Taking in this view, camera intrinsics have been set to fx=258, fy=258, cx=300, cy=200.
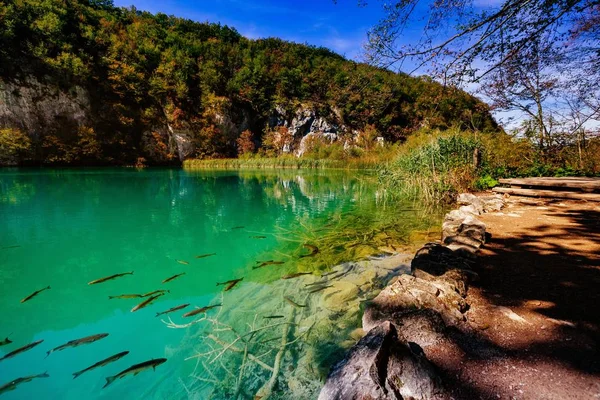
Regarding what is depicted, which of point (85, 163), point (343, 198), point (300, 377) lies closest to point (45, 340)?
point (300, 377)

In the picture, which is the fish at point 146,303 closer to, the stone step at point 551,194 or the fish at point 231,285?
the fish at point 231,285

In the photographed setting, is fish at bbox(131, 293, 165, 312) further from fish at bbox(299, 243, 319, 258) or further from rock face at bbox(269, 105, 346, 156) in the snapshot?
rock face at bbox(269, 105, 346, 156)

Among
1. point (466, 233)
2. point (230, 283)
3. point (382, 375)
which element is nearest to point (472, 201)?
point (466, 233)

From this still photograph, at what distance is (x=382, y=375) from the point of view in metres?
0.97

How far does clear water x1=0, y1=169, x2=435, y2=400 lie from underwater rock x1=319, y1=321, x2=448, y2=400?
862 millimetres

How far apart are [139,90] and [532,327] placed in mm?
31290

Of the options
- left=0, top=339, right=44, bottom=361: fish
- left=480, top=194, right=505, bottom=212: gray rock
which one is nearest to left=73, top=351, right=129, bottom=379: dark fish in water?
left=0, top=339, right=44, bottom=361: fish

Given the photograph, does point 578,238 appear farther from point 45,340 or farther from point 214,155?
point 214,155

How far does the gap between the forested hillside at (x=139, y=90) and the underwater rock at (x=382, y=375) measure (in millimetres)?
12486

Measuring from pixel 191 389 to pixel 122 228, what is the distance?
3.77 m

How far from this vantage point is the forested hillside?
64.3 ft

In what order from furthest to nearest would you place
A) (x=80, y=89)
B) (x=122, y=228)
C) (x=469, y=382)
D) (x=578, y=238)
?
(x=80, y=89) < (x=122, y=228) < (x=578, y=238) < (x=469, y=382)

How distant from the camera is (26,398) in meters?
1.32

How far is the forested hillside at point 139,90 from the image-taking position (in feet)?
64.3
